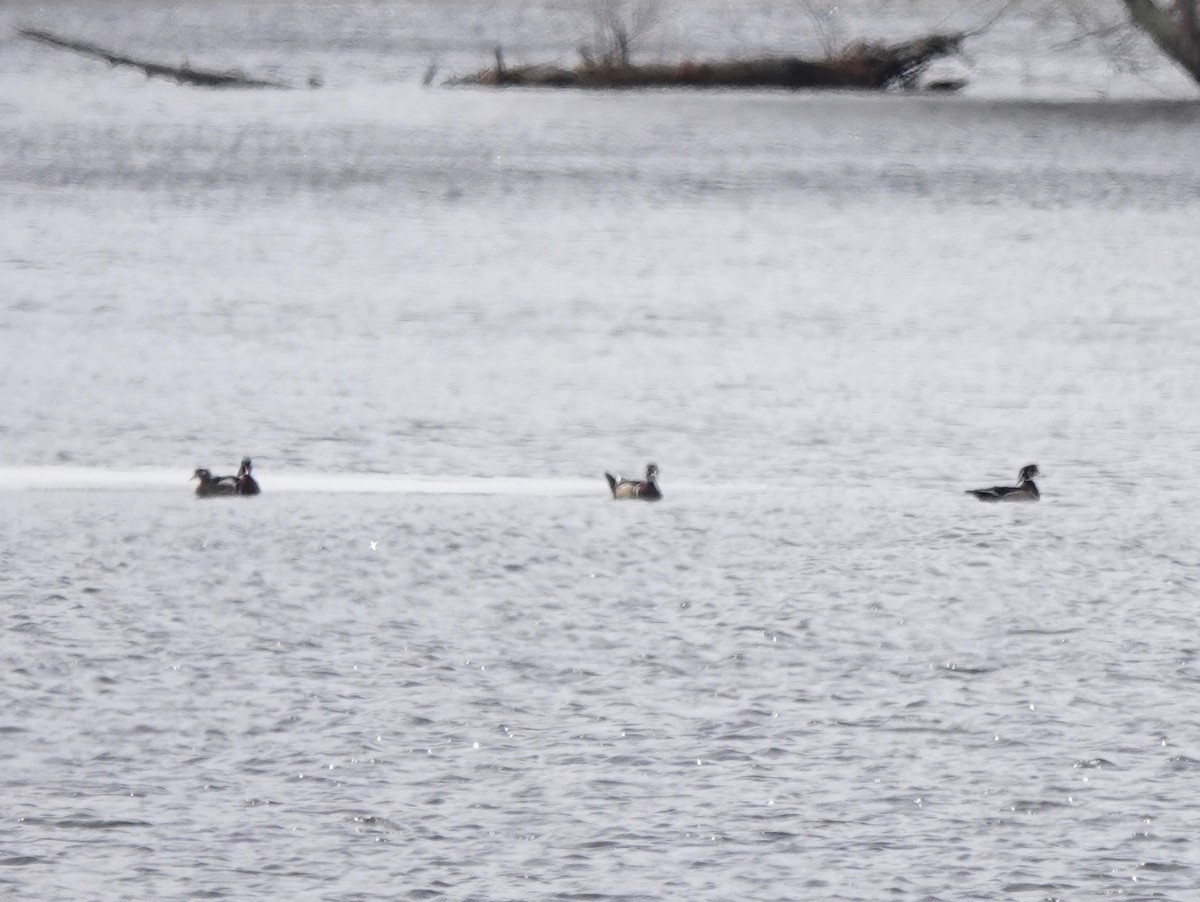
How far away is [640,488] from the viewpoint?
1238 cm

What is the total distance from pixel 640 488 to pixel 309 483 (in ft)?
5.76

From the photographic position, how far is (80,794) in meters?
7.76

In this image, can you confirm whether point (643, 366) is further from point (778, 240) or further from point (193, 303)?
point (778, 240)

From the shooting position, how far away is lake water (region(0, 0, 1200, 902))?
7.46 metres

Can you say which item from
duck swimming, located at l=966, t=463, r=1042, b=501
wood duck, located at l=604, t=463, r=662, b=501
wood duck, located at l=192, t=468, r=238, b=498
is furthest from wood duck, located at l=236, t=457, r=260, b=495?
duck swimming, located at l=966, t=463, r=1042, b=501

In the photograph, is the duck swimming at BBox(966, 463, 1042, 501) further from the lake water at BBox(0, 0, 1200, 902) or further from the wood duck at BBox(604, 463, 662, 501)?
the wood duck at BBox(604, 463, 662, 501)

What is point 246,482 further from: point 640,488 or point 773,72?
point 773,72

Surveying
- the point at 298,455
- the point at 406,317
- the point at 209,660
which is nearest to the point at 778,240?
the point at 406,317

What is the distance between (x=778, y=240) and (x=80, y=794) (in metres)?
21.7

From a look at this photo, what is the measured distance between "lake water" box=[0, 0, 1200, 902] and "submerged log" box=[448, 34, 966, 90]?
36463mm

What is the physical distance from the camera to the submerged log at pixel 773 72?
2534 inches

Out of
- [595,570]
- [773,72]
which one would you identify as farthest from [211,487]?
[773,72]

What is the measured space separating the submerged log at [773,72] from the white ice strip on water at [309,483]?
50515mm

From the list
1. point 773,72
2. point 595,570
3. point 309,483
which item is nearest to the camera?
point 595,570
